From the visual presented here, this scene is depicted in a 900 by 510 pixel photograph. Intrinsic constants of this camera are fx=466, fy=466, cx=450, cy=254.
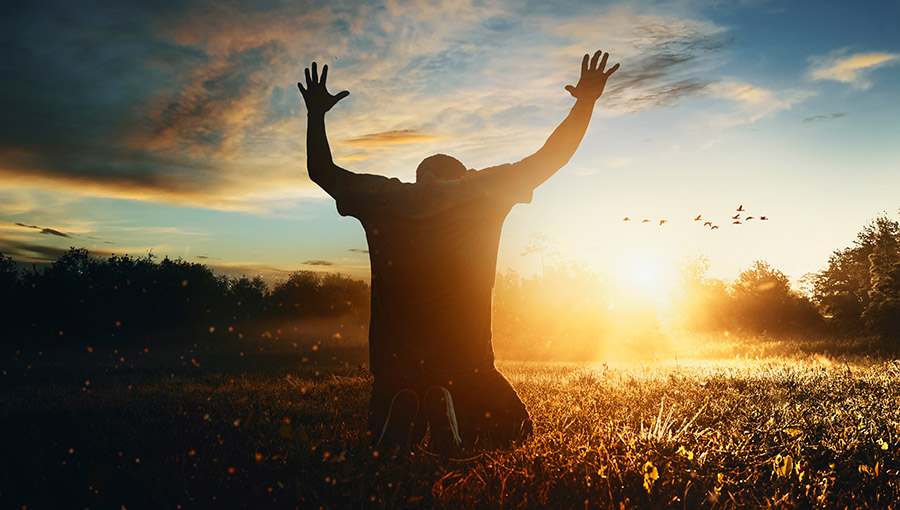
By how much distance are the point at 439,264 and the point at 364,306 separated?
3839 centimetres

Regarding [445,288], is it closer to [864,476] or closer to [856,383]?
[864,476]

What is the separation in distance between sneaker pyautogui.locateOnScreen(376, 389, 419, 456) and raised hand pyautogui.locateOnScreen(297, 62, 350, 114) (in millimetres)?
2653

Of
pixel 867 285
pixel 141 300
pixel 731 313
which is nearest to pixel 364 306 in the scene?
pixel 141 300

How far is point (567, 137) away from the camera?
3760 millimetres

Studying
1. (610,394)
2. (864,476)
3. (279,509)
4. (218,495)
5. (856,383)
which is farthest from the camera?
(856,383)

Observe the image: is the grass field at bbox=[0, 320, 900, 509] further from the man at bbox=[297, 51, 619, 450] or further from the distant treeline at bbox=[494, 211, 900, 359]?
the distant treeline at bbox=[494, 211, 900, 359]

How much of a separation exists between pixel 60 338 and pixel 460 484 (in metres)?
42.7

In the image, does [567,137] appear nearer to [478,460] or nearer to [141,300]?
[478,460]

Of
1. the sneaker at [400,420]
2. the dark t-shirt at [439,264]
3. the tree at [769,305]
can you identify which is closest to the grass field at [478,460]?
the sneaker at [400,420]

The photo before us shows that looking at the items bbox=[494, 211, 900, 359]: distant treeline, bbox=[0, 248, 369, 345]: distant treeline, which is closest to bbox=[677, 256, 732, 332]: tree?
bbox=[494, 211, 900, 359]: distant treeline

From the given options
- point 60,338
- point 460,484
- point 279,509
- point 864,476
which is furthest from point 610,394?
point 60,338

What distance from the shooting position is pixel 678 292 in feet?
266

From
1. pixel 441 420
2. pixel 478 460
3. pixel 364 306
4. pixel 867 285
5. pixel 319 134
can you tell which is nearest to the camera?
pixel 478 460

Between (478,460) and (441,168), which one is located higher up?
(441,168)
